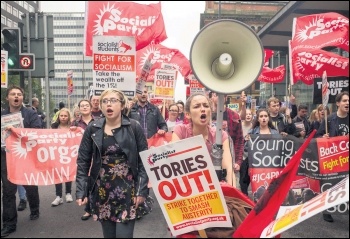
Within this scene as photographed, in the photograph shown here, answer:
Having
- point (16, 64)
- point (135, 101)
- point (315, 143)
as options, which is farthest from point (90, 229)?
point (16, 64)

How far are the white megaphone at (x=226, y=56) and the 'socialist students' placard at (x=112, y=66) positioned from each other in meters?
2.80

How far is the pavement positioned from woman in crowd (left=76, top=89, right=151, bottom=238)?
1.68 m

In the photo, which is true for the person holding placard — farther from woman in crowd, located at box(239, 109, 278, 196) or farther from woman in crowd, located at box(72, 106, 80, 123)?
woman in crowd, located at box(72, 106, 80, 123)

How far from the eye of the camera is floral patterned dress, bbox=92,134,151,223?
285cm

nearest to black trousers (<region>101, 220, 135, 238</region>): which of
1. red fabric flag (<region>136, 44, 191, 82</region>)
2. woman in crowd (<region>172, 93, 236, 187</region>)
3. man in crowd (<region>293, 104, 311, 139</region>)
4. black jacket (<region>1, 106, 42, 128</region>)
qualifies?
woman in crowd (<region>172, 93, 236, 187</region>)

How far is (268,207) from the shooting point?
1.94m

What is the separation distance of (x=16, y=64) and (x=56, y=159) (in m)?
2.97

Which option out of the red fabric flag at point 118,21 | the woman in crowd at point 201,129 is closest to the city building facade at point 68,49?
the red fabric flag at point 118,21

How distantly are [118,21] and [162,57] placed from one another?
162 inches

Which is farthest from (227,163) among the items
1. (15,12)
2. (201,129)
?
(15,12)

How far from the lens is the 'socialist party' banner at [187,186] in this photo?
2100mm

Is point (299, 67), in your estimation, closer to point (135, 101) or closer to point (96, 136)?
point (135, 101)

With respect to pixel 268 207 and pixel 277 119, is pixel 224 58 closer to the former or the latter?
pixel 268 207

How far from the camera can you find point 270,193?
196cm
